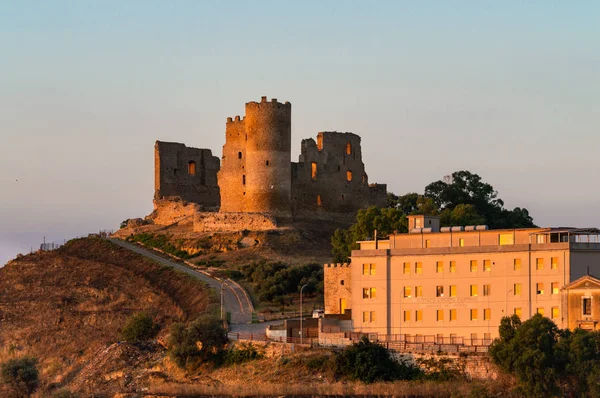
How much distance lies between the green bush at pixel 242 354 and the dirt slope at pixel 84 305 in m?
6.43

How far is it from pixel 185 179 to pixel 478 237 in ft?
210

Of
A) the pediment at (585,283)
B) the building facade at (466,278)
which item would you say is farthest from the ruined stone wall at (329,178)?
the pediment at (585,283)

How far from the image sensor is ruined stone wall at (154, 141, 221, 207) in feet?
495

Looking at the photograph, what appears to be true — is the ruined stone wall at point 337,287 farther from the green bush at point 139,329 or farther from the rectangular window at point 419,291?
the green bush at point 139,329

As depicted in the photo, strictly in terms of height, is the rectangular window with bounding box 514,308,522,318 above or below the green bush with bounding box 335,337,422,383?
above

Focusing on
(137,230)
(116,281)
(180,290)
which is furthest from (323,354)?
(137,230)

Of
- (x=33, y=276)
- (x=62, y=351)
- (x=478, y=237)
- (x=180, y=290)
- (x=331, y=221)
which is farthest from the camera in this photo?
(x=331, y=221)

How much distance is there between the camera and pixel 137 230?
5758 inches

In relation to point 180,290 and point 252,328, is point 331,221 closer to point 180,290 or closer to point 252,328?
point 180,290

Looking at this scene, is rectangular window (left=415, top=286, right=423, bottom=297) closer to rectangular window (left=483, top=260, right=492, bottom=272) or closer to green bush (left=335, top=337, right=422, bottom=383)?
rectangular window (left=483, top=260, right=492, bottom=272)

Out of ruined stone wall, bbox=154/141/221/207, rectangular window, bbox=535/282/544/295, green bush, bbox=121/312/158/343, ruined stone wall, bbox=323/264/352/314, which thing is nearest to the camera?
rectangular window, bbox=535/282/544/295

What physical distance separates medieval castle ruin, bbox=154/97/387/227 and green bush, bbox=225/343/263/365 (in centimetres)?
4204

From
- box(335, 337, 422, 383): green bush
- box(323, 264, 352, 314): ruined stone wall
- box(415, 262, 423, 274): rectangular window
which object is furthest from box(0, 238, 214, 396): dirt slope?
box(415, 262, 423, 274): rectangular window

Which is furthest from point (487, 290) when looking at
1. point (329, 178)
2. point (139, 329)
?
point (329, 178)
